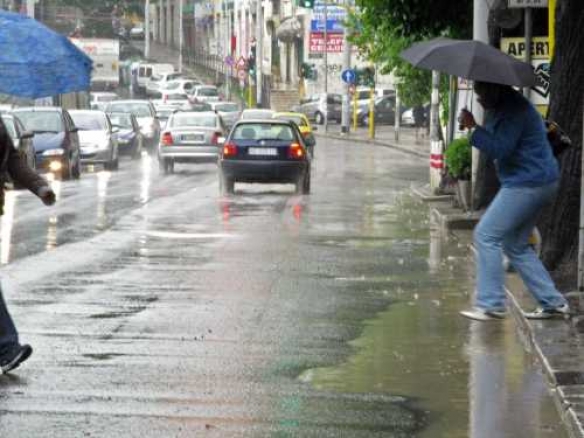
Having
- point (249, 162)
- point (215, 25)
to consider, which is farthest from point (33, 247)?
point (215, 25)

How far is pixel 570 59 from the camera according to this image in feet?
47.0

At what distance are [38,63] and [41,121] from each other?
1908cm

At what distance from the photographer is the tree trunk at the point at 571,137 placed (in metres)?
14.1

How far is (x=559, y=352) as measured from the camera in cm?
1031

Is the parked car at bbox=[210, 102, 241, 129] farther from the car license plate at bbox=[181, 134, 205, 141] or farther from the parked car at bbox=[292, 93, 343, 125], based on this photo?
the car license plate at bbox=[181, 134, 205, 141]

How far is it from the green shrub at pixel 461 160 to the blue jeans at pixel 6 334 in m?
15.2

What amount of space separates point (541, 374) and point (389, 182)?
2564 centimetres

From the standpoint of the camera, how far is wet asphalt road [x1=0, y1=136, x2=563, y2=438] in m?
8.62

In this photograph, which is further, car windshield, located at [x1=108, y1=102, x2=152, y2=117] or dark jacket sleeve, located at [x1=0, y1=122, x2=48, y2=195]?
car windshield, located at [x1=108, y1=102, x2=152, y2=117]

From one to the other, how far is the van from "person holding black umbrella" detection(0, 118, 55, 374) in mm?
92383

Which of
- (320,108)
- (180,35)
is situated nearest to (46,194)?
(320,108)

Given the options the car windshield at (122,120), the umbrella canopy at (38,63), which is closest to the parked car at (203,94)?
the car windshield at (122,120)

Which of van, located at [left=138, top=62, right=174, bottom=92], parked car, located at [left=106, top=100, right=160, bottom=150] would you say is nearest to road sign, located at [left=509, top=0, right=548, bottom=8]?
parked car, located at [left=106, top=100, right=160, bottom=150]

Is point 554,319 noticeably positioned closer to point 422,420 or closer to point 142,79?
point 422,420
